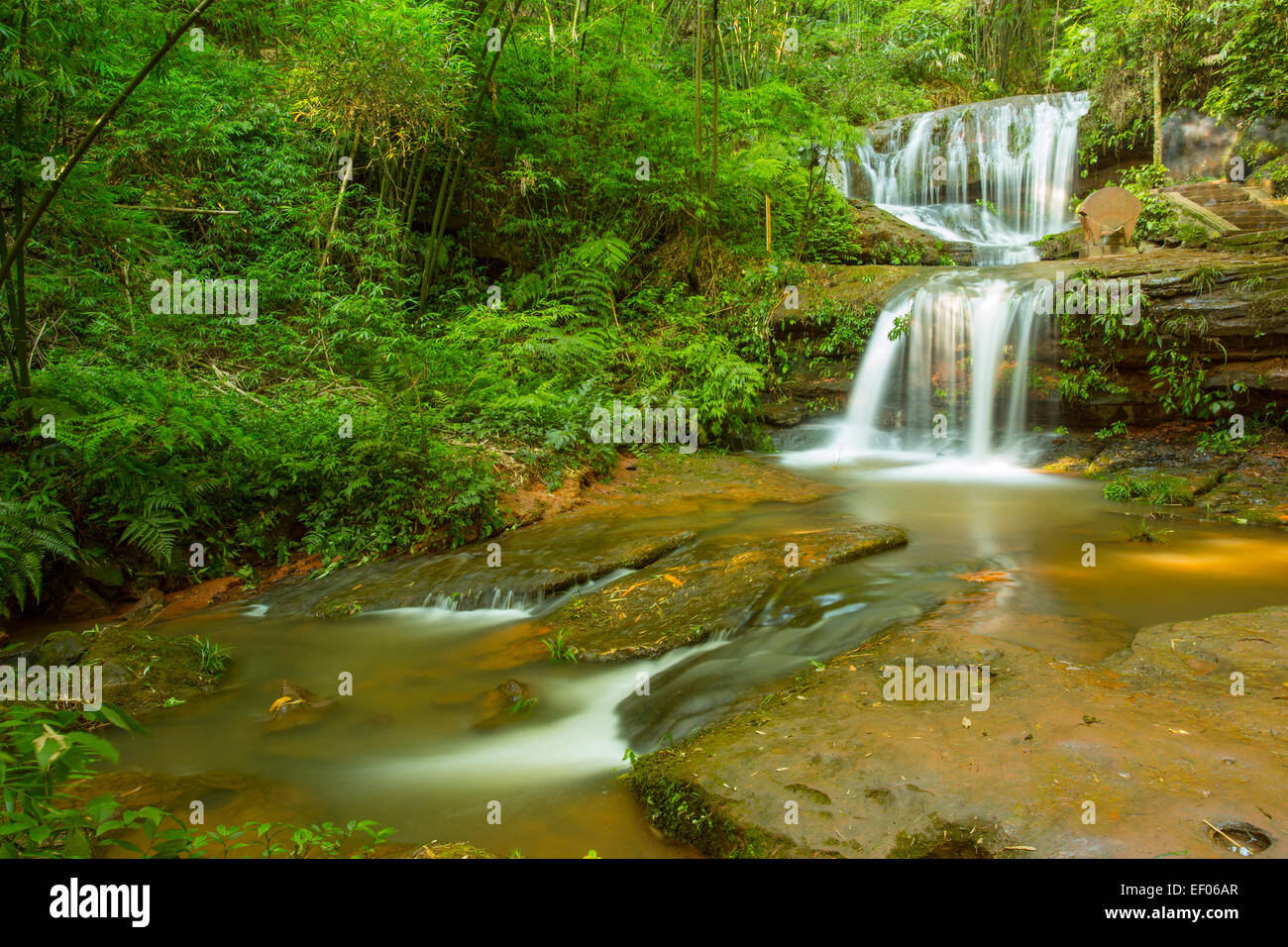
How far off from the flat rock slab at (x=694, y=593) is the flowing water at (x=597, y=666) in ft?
0.41

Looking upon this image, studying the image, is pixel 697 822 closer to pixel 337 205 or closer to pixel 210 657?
pixel 210 657

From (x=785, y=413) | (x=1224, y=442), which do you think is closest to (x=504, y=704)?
(x=785, y=413)

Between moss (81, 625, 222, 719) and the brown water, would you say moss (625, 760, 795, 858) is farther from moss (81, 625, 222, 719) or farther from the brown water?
moss (81, 625, 222, 719)

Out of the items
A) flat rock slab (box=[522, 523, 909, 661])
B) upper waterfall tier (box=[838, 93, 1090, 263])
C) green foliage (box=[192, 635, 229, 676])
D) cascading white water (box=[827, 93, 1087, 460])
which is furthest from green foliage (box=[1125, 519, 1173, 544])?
upper waterfall tier (box=[838, 93, 1090, 263])

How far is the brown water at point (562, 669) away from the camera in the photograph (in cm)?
319

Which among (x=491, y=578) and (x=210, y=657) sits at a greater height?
(x=491, y=578)

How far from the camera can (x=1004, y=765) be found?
106 inches

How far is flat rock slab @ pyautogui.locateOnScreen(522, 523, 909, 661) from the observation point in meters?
4.54

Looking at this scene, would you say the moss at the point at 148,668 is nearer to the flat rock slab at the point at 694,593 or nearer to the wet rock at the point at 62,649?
the wet rock at the point at 62,649

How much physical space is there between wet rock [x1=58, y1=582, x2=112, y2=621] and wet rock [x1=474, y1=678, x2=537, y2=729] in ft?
11.8

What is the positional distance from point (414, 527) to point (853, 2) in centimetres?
2624

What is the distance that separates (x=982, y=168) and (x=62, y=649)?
55.5 ft

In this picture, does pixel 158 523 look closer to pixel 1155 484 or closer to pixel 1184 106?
pixel 1155 484

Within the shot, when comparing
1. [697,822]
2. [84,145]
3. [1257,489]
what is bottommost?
[697,822]
